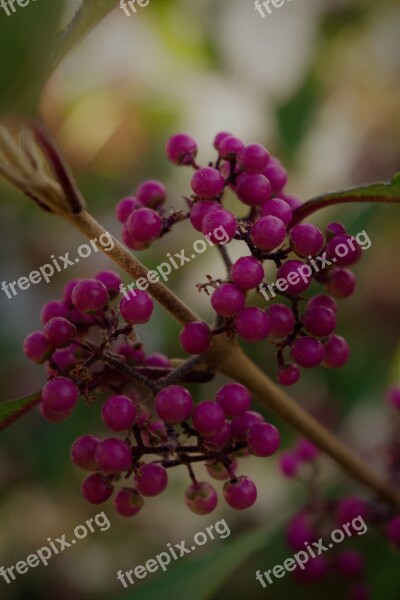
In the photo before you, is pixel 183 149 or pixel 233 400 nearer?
pixel 233 400

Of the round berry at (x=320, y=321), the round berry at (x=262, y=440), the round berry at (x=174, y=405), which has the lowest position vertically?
the round berry at (x=262, y=440)

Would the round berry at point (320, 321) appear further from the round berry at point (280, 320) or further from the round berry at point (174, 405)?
the round berry at point (174, 405)

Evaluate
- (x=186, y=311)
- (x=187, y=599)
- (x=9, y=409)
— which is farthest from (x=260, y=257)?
(x=187, y=599)

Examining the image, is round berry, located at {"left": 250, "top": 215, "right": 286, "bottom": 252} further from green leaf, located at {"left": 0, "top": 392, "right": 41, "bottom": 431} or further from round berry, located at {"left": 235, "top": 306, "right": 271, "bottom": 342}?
green leaf, located at {"left": 0, "top": 392, "right": 41, "bottom": 431}

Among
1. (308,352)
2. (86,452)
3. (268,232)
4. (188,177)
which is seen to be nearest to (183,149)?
(268,232)

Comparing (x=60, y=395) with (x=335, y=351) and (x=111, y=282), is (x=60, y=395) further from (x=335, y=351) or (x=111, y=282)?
(x=335, y=351)

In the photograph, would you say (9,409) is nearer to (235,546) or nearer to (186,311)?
(186,311)

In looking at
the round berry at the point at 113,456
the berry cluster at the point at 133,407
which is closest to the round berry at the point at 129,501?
the berry cluster at the point at 133,407
